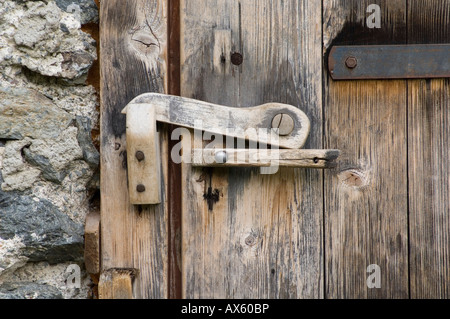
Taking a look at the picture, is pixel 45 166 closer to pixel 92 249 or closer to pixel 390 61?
pixel 92 249

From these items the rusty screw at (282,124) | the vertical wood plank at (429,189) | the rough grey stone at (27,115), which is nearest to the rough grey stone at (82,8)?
the rough grey stone at (27,115)

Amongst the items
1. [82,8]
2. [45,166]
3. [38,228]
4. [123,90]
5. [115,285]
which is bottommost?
[115,285]

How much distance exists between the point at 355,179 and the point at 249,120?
9.6 inches

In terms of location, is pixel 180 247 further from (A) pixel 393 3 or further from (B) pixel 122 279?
(A) pixel 393 3

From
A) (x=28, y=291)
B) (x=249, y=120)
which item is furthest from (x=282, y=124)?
(x=28, y=291)

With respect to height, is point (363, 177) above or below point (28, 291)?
above

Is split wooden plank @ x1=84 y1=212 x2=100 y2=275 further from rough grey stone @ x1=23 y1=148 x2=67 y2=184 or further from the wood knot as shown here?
the wood knot

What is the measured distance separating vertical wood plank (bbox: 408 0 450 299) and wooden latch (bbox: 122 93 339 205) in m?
0.19

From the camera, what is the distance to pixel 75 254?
851 millimetres

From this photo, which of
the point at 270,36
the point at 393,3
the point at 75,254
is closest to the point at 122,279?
the point at 75,254

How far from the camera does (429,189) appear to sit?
0.87 meters

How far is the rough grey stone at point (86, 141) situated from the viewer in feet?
2.79

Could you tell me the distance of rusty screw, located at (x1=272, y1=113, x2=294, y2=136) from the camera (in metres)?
0.84

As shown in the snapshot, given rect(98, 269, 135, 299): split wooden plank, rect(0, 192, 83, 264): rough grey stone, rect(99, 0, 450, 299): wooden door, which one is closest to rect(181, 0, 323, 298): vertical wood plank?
Result: rect(99, 0, 450, 299): wooden door
